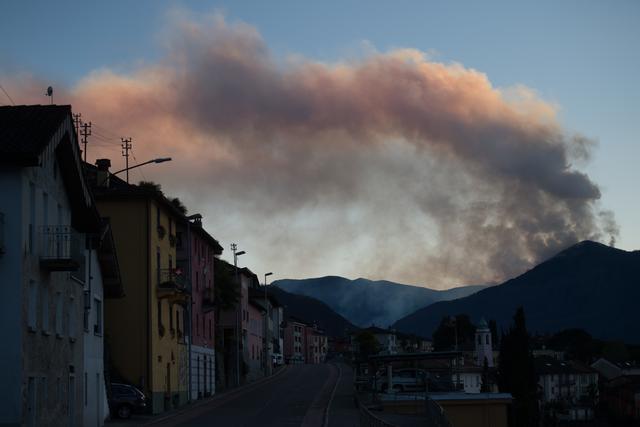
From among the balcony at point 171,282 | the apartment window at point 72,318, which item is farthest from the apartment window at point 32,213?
the balcony at point 171,282

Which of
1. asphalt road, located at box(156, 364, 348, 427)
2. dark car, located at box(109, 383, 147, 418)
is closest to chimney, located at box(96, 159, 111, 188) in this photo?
dark car, located at box(109, 383, 147, 418)

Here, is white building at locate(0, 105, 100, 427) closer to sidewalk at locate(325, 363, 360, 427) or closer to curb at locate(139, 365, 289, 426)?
curb at locate(139, 365, 289, 426)

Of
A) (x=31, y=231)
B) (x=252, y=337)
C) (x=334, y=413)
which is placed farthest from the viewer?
(x=252, y=337)

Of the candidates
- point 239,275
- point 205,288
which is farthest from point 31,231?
point 239,275

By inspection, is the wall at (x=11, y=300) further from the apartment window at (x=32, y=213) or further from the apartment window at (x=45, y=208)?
the apartment window at (x=45, y=208)

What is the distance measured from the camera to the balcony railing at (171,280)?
54.4m

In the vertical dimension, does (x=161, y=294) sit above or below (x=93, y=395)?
above

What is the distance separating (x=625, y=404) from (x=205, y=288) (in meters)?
94.5

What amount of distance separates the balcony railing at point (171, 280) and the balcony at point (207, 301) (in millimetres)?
12433

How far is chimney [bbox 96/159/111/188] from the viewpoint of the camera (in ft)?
182

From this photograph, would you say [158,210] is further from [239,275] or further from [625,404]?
[625,404]

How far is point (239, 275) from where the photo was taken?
94.2m

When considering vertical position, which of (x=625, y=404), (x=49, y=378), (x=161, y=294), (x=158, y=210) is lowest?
(x=625, y=404)

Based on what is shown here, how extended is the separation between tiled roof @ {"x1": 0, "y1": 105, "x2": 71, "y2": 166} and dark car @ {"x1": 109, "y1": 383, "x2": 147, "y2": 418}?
2037cm
